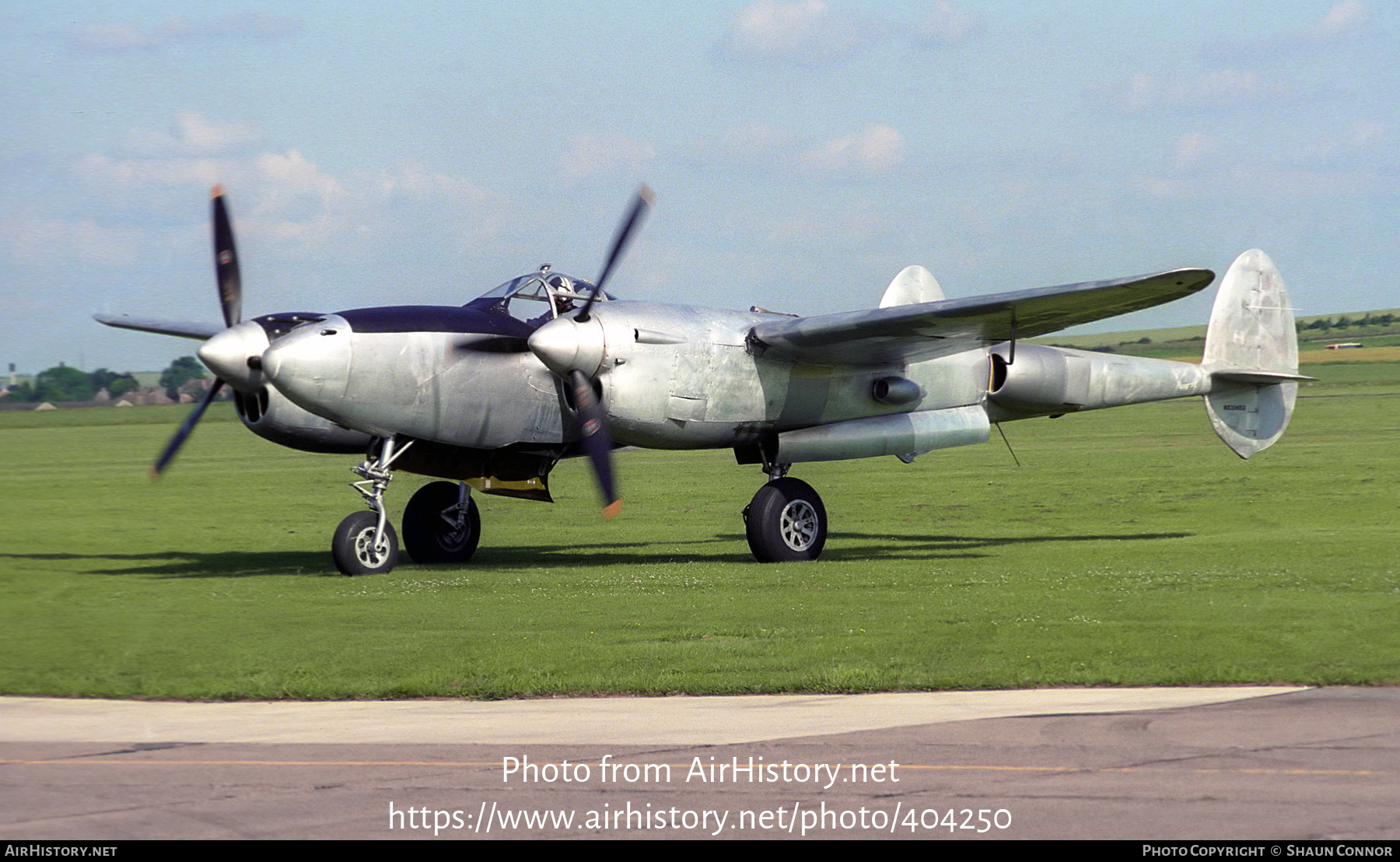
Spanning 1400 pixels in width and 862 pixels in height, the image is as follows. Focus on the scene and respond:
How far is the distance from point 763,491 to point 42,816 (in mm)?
13527

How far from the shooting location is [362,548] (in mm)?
18516

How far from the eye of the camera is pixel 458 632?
13.7m

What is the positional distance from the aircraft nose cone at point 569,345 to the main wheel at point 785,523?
3.08 meters

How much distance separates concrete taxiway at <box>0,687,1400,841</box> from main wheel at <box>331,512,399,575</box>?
24.7 feet

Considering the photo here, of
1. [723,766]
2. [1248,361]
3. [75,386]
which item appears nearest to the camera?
[723,766]

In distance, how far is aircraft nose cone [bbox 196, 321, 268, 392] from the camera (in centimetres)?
1800

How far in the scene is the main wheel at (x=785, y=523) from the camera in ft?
64.7

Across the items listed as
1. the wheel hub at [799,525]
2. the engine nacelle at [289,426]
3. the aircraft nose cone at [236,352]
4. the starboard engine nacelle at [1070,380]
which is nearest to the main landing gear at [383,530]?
the engine nacelle at [289,426]

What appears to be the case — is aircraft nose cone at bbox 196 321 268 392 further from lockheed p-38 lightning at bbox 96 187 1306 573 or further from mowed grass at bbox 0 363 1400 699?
mowed grass at bbox 0 363 1400 699

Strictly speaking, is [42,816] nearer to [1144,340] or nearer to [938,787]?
[938,787]

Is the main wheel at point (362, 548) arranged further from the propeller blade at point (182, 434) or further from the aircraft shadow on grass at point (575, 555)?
the propeller blade at point (182, 434)

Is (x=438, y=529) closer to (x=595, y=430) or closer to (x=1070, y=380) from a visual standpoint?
(x=595, y=430)

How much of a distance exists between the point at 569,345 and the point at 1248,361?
45.4 feet

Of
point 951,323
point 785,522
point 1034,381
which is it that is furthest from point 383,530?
point 1034,381
